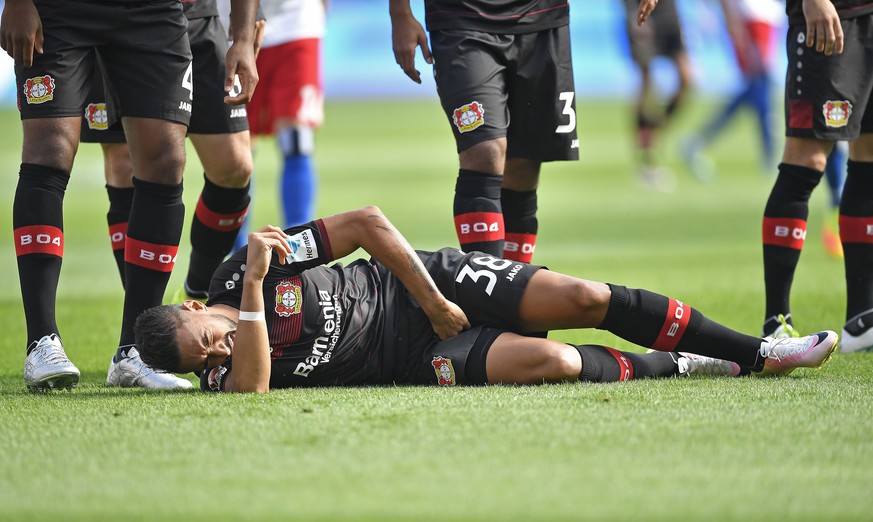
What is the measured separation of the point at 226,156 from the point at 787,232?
2434mm

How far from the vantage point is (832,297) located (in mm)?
6949

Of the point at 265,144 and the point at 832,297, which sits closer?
the point at 832,297

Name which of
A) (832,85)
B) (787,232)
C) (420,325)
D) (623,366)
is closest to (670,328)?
(623,366)

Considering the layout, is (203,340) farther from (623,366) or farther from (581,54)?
(581,54)

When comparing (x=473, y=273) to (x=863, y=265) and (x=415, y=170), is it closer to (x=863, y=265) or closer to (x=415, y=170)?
(x=863, y=265)

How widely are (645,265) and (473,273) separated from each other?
4326 millimetres

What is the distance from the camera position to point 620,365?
441 cm

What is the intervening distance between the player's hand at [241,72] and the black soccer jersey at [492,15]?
0.81m

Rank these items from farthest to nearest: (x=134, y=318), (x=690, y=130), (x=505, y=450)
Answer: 1. (x=690, y=130)
2. (x=134, y=318)
3. (x=505, y=450)

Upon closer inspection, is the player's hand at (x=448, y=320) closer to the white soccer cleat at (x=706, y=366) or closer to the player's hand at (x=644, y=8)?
the white soccer cleat at (x=706, y=366)

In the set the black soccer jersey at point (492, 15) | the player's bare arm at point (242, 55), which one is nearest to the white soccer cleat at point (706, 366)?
the black soccer jersey at point (492, 15)

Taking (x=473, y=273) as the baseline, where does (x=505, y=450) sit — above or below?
below

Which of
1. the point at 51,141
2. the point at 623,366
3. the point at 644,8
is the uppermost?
the point at 644,8

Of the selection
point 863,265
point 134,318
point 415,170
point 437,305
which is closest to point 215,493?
point 437,305
